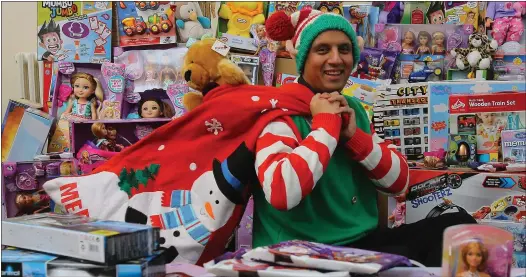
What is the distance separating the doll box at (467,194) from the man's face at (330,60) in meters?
0.38

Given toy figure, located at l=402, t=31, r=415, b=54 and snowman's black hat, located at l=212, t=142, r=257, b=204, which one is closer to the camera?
snowman's black hat, located at l=212, t=142, r=257, b=204

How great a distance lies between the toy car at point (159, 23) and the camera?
1.99 m

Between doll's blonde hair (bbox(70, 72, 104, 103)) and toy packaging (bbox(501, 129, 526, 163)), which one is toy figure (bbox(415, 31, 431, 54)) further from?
doll's blonde hair (bbox(70, 72, 104, 103))

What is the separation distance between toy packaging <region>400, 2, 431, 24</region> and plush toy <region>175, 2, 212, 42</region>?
65 cm

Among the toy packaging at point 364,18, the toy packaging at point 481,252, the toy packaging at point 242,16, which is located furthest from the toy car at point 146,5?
the toy packaging at point 481,252

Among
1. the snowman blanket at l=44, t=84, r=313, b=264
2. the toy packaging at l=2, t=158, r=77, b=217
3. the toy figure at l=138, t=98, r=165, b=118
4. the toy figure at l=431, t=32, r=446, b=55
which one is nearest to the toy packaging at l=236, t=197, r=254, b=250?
the snowman blanket at l=44, t=84, r=313, b=264

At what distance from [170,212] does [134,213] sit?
0.08 m

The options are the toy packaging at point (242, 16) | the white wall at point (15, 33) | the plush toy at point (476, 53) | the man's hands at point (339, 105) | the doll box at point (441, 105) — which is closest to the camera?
the man's hands at point (339, 105)

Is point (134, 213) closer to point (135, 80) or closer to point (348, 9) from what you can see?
point (135, 80)

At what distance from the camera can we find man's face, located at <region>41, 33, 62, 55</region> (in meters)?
2.03

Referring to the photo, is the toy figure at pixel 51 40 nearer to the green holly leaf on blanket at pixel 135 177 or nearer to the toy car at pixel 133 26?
the toy car at pixel 133 26

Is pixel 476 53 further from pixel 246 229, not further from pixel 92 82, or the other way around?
pixel 92 82

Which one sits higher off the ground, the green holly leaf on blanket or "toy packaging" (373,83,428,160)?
"toy packaging" (373,83,428,160)

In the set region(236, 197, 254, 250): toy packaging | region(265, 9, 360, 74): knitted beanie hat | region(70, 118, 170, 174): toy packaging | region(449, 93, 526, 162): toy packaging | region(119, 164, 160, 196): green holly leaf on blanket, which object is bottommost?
region(236, 197, 254, 250): toy packaging
